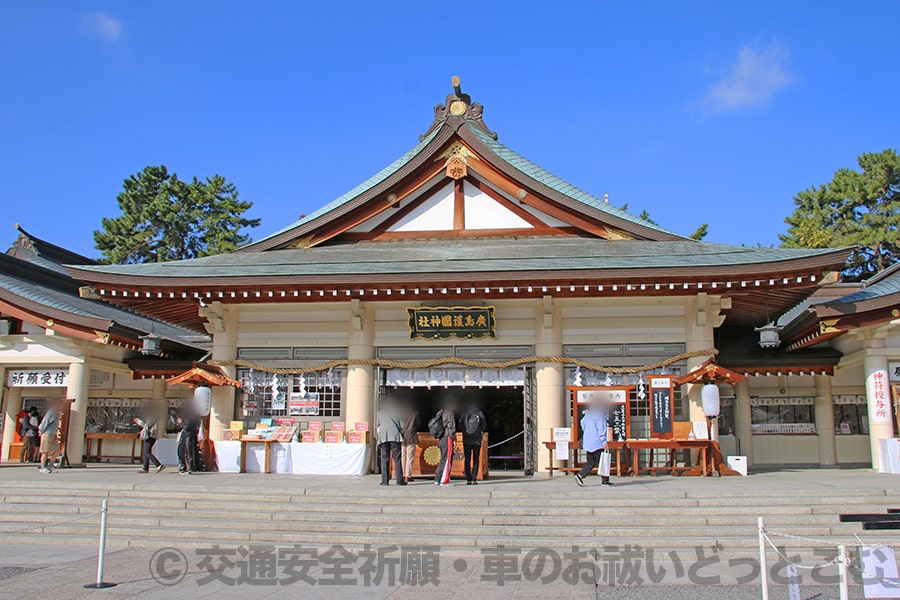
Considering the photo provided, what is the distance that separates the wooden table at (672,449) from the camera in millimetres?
15086

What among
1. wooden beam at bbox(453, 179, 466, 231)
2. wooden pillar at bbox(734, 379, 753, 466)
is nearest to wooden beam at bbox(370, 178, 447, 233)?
wooden beam at bbox(453, 179, 466, 231)

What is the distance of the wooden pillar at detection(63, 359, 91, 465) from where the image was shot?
1878cm

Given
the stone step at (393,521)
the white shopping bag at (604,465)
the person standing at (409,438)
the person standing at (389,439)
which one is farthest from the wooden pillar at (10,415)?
the white shopping bag at (604,465)

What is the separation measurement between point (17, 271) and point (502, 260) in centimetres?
1570

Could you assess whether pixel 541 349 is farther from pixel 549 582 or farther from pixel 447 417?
pixel 549 582

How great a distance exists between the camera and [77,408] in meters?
19.0

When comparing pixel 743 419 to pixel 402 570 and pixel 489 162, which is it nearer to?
pixel 489 162

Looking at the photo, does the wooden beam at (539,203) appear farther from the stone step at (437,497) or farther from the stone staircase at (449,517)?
the stone step at (437,497)

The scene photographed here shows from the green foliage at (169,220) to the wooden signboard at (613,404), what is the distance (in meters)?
34.8

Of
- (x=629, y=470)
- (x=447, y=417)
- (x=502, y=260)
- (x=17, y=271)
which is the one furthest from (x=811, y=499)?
(x=17, y=271)

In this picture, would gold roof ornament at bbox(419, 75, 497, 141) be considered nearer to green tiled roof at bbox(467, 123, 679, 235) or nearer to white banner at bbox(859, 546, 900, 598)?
green tiled roof at bbox(467, 123, 679, 235)

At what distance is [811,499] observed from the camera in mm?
11219

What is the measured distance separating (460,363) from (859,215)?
3280 cm

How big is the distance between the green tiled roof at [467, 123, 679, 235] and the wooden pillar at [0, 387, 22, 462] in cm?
1584
